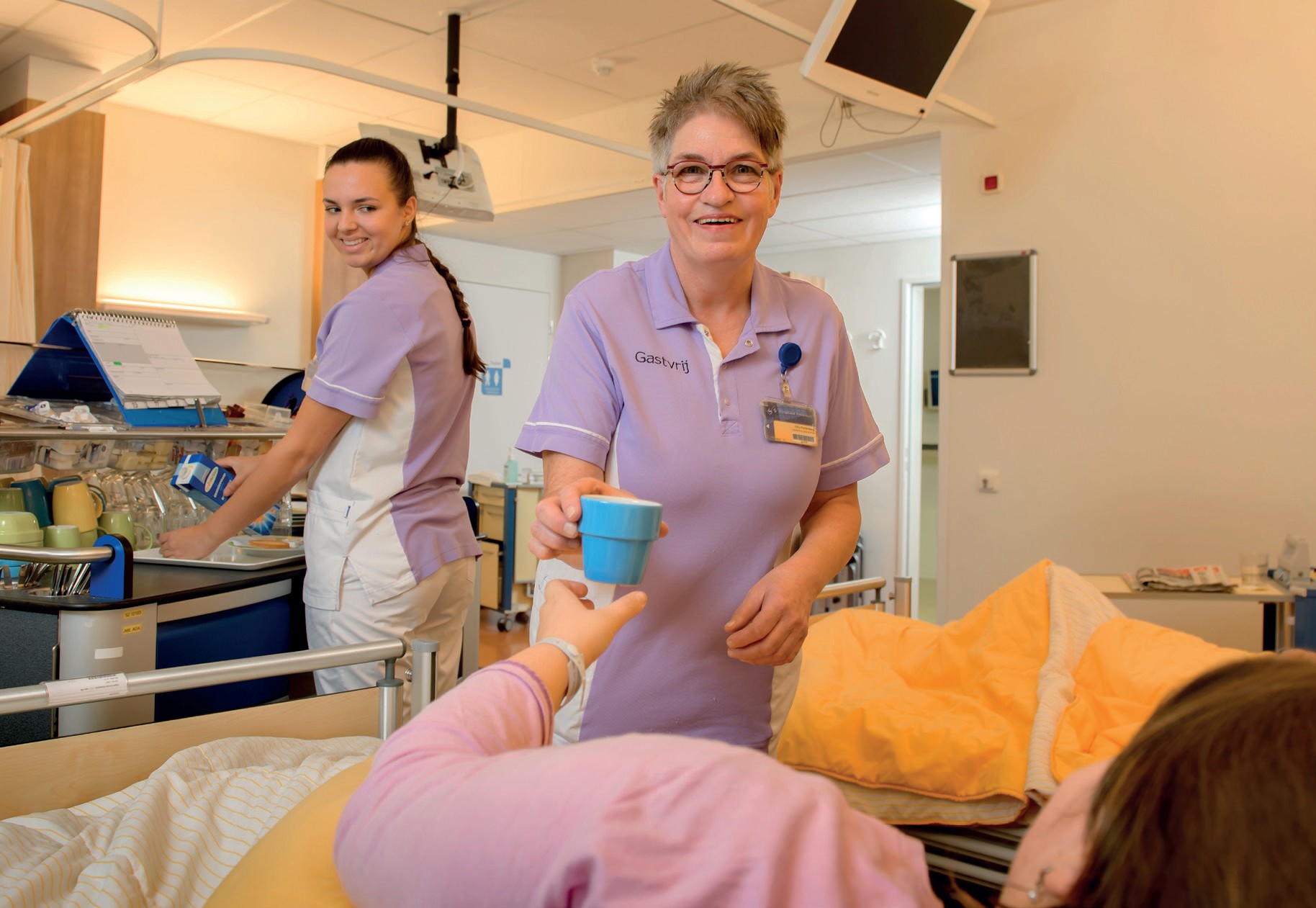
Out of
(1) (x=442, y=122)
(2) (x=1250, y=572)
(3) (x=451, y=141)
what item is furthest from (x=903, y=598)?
(1) (x=442, y=122)

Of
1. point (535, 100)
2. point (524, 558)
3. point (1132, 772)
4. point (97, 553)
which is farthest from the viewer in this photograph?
point (524, 558)

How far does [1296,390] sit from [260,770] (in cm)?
366

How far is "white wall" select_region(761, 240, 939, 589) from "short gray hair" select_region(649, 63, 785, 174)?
6107mm

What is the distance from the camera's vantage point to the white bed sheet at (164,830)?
109 cm

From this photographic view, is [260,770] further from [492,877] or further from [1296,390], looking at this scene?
[1296,390]

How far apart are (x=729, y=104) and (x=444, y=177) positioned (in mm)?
3979

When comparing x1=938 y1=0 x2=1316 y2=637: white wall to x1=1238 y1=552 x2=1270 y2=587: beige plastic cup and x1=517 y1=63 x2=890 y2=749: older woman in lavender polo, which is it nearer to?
x1=1238 y1=552 x2=1270 y2=587: beige plastic cup

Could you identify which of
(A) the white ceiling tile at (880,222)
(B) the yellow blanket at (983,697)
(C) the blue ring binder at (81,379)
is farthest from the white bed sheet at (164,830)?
(A) the white ceiling tile at (880,222)

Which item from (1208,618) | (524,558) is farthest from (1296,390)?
(524,558)

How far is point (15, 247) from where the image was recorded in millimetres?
5246

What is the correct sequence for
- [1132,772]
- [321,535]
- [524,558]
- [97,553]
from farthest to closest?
[524,558]
[321,535]
[97,553]
[1132,772]

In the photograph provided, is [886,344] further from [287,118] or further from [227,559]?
[227,559]

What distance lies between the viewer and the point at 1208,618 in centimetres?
368

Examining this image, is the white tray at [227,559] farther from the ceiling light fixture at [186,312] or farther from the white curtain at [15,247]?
the ceiling light fixture at [186,312]
